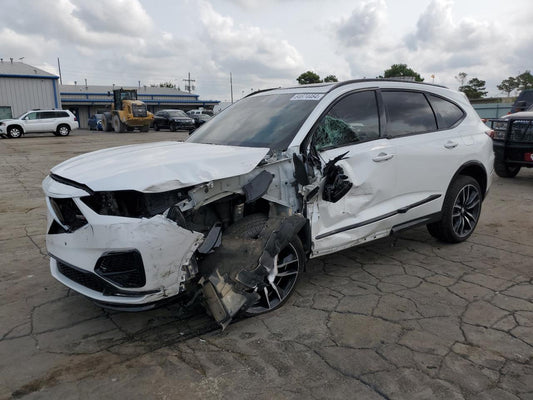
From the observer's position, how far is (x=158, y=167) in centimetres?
288

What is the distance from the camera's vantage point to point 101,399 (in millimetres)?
2479

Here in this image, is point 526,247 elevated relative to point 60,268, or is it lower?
lower

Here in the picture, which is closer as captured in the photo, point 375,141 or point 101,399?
point 101,399

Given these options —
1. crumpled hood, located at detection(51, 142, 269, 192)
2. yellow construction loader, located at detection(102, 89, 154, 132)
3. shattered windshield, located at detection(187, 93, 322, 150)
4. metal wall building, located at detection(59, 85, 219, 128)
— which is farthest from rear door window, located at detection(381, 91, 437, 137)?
metal wall building, located at detection(59, 85, 219, 128)

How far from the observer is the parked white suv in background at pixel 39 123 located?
1014 inches

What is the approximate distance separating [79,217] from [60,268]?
518mm

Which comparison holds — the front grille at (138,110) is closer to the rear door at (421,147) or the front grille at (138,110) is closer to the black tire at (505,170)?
the black tire at (505,170)

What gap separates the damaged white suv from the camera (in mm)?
2826

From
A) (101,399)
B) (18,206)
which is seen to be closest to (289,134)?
(101,399)

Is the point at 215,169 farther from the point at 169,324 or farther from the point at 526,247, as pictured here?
the point at 526,247

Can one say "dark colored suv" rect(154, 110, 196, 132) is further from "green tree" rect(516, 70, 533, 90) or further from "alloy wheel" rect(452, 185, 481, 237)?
"green tree" rect(516, 70, 533, 90)

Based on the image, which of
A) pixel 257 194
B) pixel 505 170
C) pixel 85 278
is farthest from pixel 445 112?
pixel 505 170

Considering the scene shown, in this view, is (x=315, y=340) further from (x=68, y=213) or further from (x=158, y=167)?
(x=68, y=213)

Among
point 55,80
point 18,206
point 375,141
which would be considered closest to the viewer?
point 375,141
